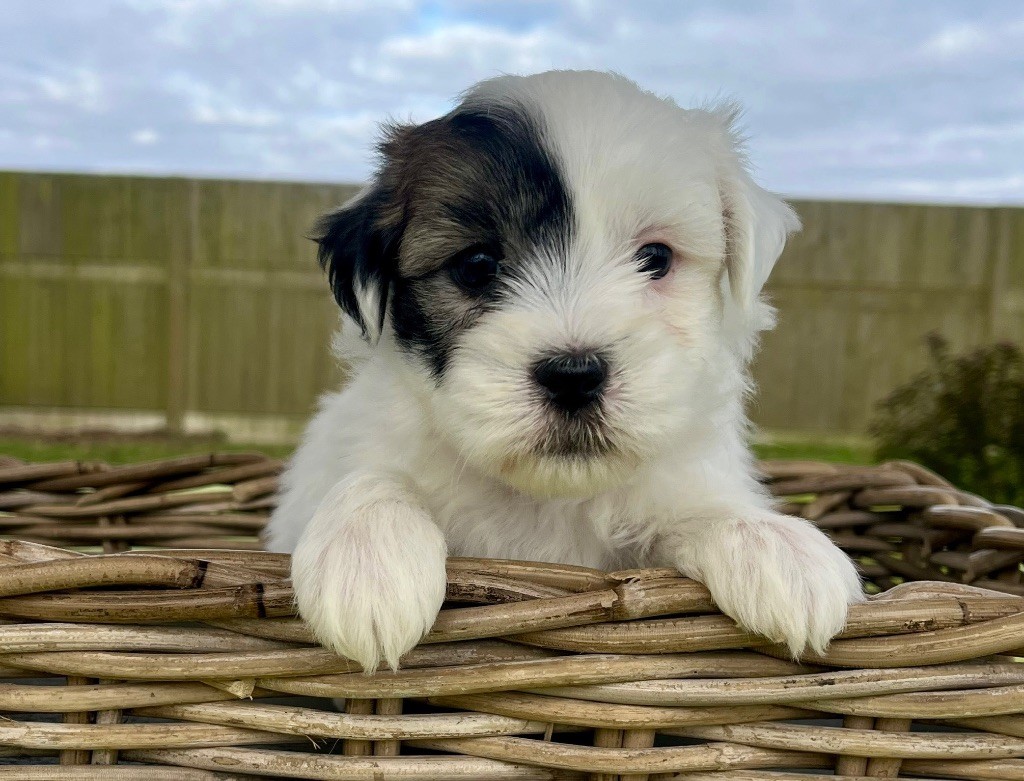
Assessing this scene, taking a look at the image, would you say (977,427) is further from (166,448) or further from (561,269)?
(166,448)

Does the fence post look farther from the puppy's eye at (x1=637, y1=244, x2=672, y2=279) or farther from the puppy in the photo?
the puppy's eye at (x1=637, y1=244, x2=672, y2=279)

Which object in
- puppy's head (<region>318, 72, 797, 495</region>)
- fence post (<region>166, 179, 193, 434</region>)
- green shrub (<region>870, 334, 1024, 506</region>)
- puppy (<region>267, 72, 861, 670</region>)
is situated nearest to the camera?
puppy (<region>267, 72, 861, 670</region>)

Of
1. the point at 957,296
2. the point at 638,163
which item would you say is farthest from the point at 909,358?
the point at 638,163

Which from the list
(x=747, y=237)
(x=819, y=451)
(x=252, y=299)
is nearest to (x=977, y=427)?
(x=819, y=451)

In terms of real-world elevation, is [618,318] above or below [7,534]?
above

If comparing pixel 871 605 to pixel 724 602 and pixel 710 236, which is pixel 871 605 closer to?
pixel 724 602

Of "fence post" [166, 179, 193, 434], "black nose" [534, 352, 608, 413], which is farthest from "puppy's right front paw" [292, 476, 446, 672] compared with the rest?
"fence post" [166, 179, 193, 434]

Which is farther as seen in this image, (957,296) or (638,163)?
(957,296)
